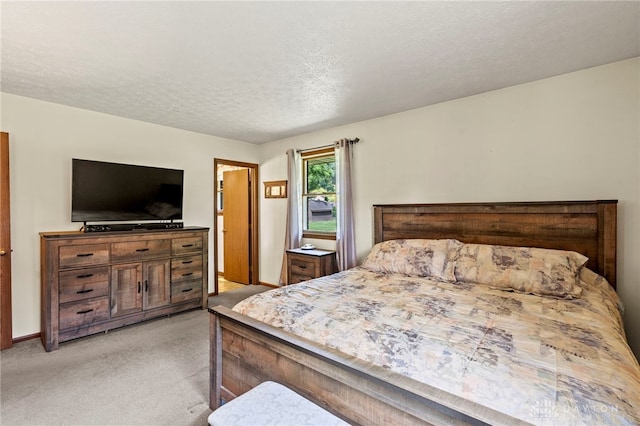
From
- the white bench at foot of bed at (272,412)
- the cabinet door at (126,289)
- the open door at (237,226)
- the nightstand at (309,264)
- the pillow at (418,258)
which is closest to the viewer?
the white bench at foot of bed at (272,412)

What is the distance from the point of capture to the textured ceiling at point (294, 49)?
5.75 feet

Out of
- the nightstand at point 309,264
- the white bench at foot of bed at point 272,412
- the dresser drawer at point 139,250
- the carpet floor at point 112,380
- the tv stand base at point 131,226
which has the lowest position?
the carpet floor at point 112,380

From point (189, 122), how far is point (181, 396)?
3176 mm

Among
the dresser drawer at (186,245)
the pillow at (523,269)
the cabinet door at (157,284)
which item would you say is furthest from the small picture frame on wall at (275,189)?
the pillow at (523,269)

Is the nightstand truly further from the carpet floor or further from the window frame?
the carpet floor

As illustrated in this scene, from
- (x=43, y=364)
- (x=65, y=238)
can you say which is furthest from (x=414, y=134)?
(x=43, y=364)

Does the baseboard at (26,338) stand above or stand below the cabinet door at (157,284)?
below

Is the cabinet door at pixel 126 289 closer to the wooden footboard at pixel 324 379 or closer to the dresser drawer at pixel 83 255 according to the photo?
the dresser drawer at pixel 83 255

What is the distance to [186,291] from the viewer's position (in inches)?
150

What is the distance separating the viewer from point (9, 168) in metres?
2.98

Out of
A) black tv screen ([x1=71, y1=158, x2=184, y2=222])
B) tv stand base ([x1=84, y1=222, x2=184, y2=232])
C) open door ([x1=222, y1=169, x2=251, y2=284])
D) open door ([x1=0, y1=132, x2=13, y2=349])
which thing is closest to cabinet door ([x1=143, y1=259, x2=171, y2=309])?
tv stand base ([x1=84, y1=222, x2=184, y2=232])

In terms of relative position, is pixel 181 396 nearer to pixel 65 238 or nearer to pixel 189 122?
pixel 65 238

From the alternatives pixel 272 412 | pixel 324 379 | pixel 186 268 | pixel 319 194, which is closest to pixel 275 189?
pixel 319 194

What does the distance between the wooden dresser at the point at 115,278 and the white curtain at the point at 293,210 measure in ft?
3.98
